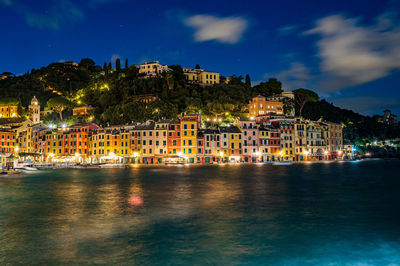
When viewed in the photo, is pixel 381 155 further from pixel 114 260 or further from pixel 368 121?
pixel 114 260

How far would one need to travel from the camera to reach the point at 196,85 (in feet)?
385

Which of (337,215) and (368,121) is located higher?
(368,121)

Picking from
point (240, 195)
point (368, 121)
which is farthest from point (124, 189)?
point (368, 121)

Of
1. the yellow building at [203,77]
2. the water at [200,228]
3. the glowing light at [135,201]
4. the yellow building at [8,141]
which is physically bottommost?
the water at [200,228]

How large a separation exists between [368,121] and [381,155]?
1596cm

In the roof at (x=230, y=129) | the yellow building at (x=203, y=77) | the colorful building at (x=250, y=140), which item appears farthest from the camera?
the yellow building at (x=203, y=77)

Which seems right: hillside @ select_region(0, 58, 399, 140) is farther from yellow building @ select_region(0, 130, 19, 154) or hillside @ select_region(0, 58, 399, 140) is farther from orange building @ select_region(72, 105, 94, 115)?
yellow building @ select_region(0, 130, 19, 154)

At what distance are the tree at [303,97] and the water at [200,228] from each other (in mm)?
95446

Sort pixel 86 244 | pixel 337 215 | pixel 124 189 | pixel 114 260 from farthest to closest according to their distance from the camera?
pixel 124 189 → pixel 337 215 → pixel 86 244 → pixel 114 260

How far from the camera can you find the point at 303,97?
128250 millimetres

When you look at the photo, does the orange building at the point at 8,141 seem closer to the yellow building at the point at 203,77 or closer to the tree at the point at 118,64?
the tree at the point at 118,64

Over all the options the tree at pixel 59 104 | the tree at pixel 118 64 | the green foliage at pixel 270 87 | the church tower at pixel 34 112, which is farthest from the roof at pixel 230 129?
the church tower at pixel 34 112

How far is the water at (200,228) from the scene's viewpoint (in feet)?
43.9

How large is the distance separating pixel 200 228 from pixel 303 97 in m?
119
